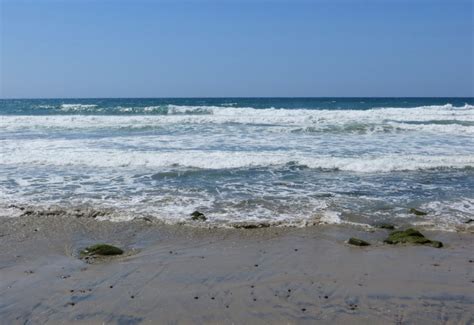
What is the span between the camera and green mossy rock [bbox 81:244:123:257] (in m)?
5.99

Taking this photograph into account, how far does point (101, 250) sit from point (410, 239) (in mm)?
4386

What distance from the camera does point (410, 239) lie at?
6.57 meters

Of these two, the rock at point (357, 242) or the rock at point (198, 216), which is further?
the rock at point (198, 216)

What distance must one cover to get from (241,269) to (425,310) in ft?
6.83

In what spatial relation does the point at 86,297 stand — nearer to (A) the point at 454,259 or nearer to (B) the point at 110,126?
(A) the point at 454,259

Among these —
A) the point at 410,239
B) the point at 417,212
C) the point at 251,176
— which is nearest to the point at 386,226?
the point at 410,239

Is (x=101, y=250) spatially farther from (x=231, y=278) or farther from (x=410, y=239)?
(x=410, y=239)

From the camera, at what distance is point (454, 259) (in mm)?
5871

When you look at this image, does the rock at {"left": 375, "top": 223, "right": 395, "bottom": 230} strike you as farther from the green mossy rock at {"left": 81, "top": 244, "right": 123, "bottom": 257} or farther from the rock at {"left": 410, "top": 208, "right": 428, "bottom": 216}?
the green mossy rock at {"left": 81, "top": 244, "right": 123, "bottom": 257}

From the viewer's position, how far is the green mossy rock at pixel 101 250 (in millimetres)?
5988

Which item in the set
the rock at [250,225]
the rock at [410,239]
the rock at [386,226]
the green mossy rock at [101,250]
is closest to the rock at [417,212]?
the rock at [386,226]

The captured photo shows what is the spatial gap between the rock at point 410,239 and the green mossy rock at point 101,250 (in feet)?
12.7

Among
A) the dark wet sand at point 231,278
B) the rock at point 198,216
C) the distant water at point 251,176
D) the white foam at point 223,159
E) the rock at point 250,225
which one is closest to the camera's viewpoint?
the dark wet sand at point 231,278

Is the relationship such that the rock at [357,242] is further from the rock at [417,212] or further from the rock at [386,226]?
the rock at [417,212]
